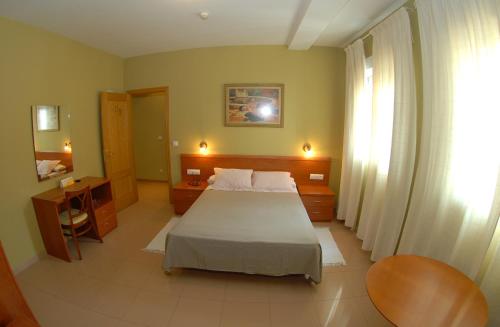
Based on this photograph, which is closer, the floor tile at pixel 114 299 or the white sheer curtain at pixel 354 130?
the floor tile at pixel 114 299

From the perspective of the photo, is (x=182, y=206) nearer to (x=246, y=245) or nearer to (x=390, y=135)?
(x=246, y=245)

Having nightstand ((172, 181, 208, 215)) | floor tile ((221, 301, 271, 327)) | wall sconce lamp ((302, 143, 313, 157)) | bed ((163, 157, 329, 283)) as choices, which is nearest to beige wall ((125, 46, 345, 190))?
wall sconce lamp ((302, 143, 313, 157))

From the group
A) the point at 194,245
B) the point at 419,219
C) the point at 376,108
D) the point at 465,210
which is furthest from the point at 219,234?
the point at 376,108

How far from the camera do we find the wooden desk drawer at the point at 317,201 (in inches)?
134

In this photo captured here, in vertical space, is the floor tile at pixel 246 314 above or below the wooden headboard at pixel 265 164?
below

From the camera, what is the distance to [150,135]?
17.5 ft

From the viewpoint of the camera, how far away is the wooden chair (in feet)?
8.20

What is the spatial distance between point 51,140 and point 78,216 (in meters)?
1.01

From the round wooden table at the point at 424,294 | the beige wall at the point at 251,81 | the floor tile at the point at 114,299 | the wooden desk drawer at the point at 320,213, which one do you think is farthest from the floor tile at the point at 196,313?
the beige wall at the point at 251,81

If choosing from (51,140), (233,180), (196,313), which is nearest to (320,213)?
(233,180)

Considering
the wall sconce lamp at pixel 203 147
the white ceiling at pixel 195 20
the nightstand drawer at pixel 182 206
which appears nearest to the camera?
the white ceiling at pixel 195 20

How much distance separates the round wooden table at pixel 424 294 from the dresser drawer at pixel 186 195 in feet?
8.97

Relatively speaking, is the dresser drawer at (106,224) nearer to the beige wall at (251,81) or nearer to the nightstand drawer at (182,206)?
the nightstand drawer at (182,206)

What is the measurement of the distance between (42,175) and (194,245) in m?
2.07
